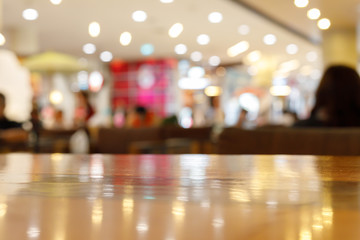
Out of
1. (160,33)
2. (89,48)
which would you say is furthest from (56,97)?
(160,33)

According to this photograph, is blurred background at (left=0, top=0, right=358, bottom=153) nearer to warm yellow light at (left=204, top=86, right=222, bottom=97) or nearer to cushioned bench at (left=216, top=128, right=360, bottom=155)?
warm yellow light at (left=204, top=86, right=222, bottom=97)

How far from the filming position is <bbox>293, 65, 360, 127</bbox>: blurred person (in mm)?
2156

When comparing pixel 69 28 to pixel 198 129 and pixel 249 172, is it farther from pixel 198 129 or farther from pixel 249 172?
pixel 249 172

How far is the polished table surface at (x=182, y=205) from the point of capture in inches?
9.0

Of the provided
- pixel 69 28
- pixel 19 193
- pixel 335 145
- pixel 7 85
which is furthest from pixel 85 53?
pixel 19 193

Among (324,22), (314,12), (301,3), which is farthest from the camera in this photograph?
(324,22)

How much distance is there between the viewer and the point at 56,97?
1581 cm

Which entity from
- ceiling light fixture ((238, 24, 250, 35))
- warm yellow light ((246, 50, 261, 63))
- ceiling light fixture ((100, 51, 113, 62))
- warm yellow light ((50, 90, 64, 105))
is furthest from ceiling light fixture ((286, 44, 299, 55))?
warm yellow light ((50, 90, 64, 105))

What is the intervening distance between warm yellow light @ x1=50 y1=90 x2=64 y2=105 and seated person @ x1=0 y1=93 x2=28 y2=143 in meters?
11.6

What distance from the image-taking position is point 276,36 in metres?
10.5

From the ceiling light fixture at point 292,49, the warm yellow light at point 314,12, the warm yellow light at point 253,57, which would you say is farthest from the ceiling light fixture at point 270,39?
the warm yellow light at point 314,12

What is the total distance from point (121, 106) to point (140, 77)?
1349 mm

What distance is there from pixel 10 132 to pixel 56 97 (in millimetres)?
12710

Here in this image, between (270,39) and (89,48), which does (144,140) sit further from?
(89,48)
